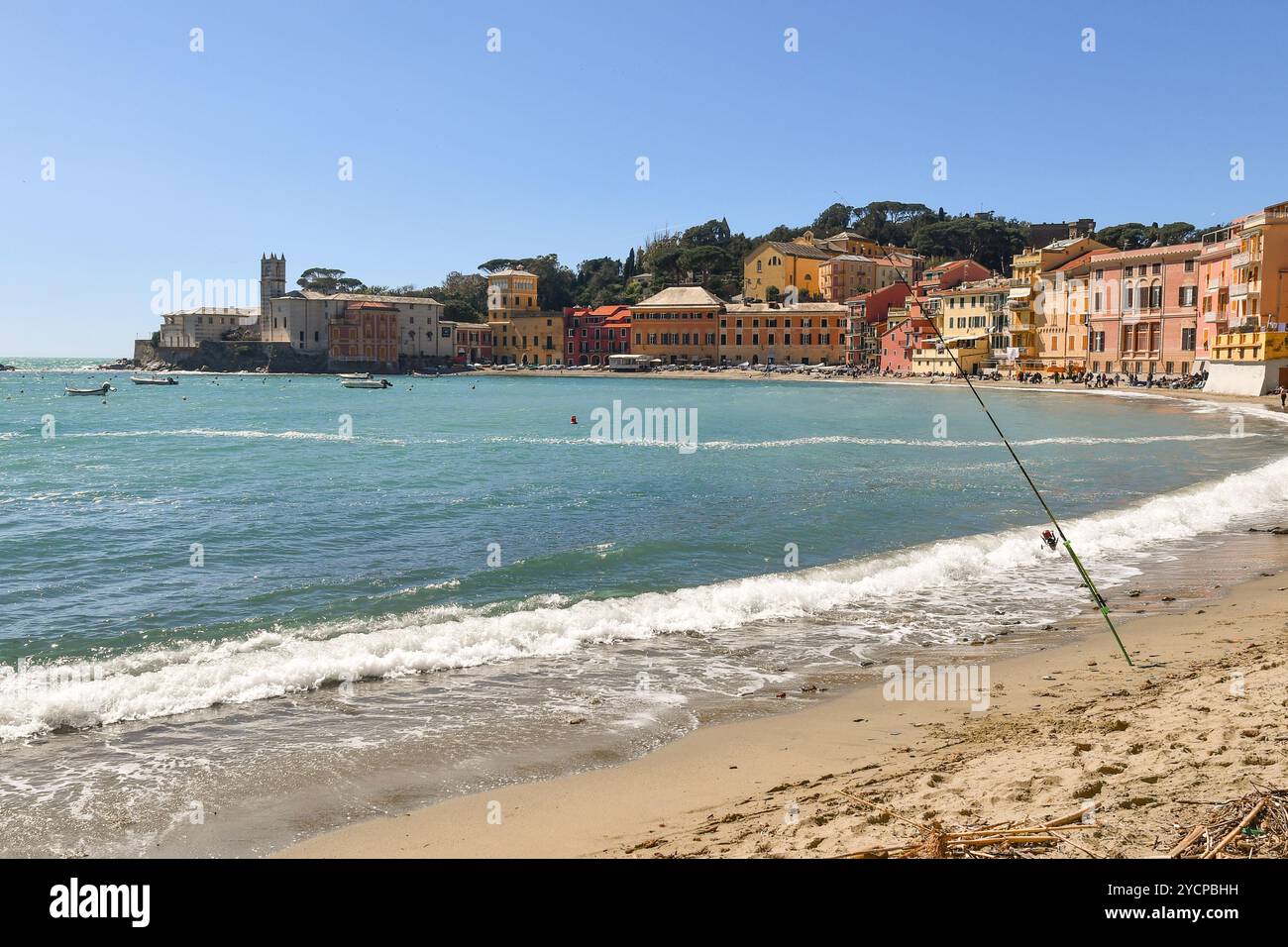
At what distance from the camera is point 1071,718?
7.91 meters

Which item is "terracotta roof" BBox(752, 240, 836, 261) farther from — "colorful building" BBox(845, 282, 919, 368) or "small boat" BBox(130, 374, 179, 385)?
"small boat" BBox(130, 374, 179, 385)

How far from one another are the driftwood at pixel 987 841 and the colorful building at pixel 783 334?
11486 centimetres

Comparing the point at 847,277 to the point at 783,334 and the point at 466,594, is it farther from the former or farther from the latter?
the point at 466,594

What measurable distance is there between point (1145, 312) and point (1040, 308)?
1258 centimetres

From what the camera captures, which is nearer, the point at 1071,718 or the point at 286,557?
the point at 1071,718

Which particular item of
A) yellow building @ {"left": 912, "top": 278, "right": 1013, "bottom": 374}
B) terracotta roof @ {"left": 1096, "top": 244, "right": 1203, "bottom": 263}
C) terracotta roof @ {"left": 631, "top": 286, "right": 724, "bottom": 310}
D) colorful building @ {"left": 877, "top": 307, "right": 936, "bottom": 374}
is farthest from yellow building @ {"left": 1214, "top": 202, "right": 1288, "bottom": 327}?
terracotta roof @ {"left": 631, "top": 286, "right": 724, "bottom": 310}

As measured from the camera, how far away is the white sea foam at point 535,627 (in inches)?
382

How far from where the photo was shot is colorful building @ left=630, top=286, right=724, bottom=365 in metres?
125

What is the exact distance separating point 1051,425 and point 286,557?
3929 cm

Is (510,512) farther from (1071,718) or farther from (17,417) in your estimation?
(17,417)

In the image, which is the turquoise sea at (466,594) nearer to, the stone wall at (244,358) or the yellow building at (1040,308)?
the yellow building at (1040,308)
